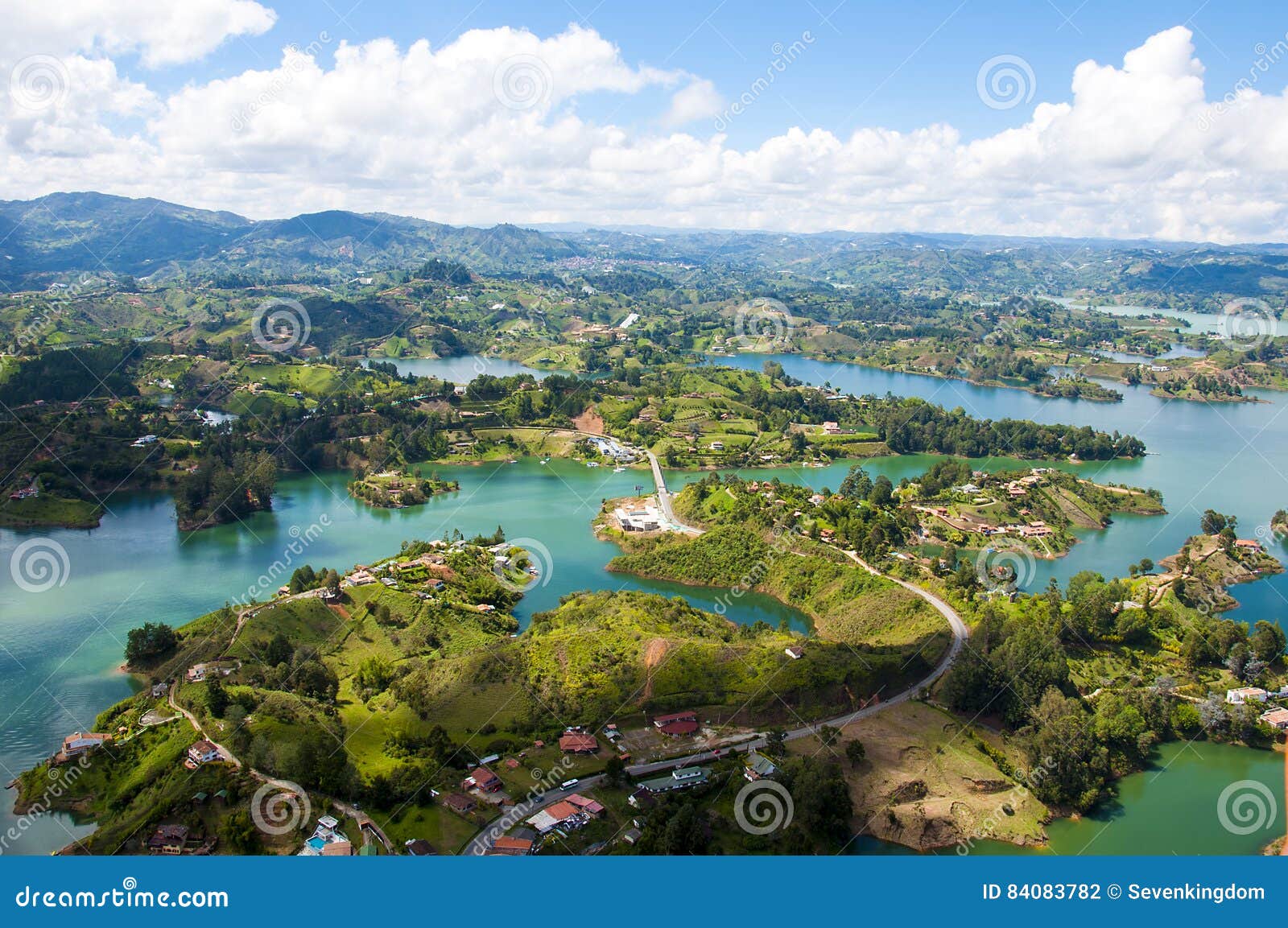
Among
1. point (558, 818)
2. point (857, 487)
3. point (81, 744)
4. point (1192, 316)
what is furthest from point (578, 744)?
point (1192, 316)

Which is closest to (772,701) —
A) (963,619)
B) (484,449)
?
(963,619)

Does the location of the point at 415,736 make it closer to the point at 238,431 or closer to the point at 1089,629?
the point at 1089,629

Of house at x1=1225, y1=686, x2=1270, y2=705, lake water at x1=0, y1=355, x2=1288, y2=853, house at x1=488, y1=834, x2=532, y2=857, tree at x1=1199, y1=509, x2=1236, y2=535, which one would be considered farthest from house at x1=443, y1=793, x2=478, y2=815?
tree at x1=1199, y1=509, x2=1236, y2=535

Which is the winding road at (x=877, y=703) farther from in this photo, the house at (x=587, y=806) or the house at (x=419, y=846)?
the house at (x=419, y=846)

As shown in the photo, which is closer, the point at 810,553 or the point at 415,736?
the point at 415,736

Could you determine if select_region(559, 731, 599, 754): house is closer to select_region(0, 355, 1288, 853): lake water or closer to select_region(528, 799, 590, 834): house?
select_region(528, 799, 590, 834): house

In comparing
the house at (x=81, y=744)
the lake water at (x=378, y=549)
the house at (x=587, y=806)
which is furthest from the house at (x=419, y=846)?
the house at (x=81, y=744)
